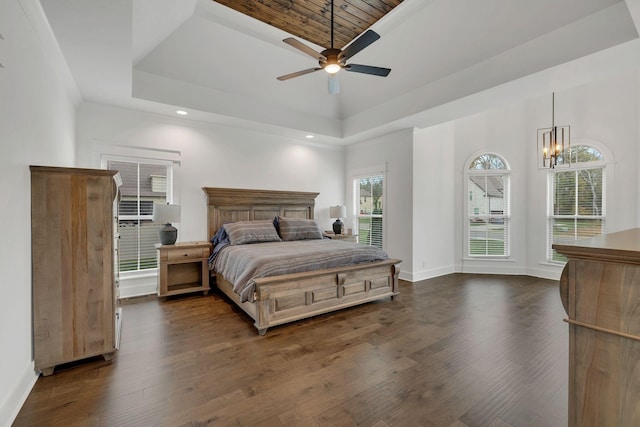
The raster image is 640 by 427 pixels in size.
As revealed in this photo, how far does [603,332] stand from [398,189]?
Result: 4.32 m

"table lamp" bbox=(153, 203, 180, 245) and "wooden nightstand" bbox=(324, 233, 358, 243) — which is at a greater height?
"table lamp" bbox=(153, 203, 180, 245)

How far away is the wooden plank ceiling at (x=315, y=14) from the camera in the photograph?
3275 mm

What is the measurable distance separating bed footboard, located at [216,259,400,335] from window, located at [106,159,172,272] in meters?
1.27

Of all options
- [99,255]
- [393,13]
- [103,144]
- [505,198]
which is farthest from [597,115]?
[103,144]

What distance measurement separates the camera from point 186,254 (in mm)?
4059

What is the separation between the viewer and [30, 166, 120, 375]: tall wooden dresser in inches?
84.6

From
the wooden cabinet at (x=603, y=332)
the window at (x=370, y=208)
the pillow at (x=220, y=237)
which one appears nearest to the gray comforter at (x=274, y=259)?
the pillow at (x=220, y=237)

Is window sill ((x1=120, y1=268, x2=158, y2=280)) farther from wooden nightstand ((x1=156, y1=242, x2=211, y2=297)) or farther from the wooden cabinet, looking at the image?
the wooden cabinet

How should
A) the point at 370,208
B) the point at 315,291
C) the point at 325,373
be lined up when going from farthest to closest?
the point at 370,208 < the point at 315,291 < the point at 325,373

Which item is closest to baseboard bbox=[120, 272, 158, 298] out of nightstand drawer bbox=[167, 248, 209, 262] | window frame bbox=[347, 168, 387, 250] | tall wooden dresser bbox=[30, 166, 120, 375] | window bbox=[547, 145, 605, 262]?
nightstand drawer bbox=[167, 248, 209, 262]

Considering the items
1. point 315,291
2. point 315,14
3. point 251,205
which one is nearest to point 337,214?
point 251,205

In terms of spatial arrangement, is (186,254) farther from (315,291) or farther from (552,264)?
(552,264)

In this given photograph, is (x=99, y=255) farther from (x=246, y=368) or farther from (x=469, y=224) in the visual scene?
(x=469, y=224)

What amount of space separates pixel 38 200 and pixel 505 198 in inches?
266
